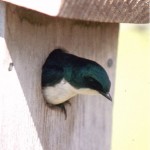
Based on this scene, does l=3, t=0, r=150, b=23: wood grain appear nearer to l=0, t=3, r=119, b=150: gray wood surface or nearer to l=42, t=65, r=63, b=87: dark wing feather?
l=0, t=3, r=119, b=150: gray wood surface

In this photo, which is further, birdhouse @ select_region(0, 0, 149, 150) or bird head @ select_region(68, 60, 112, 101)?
bird head @ select_region(68, 60, 112, 101)

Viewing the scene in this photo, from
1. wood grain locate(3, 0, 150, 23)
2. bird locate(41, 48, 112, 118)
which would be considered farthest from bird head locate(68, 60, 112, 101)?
wood grain locate(3, 0, 150, 23)

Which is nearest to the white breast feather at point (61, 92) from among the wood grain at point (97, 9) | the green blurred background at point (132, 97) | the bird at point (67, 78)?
the bird at point (67, 78)

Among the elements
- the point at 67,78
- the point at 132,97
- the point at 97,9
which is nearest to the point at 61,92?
the point at 67,78

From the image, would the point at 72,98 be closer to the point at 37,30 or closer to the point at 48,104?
the point at 48,104

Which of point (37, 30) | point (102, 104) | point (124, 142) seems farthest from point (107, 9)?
point (124, 142)

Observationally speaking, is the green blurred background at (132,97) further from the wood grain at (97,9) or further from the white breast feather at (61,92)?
the wood grain at (97,9)

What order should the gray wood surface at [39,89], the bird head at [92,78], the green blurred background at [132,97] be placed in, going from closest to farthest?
1. the gray wood surface at [39,89]
2. the bird head at [92,78]
3. the green blurred background at [132,97]
